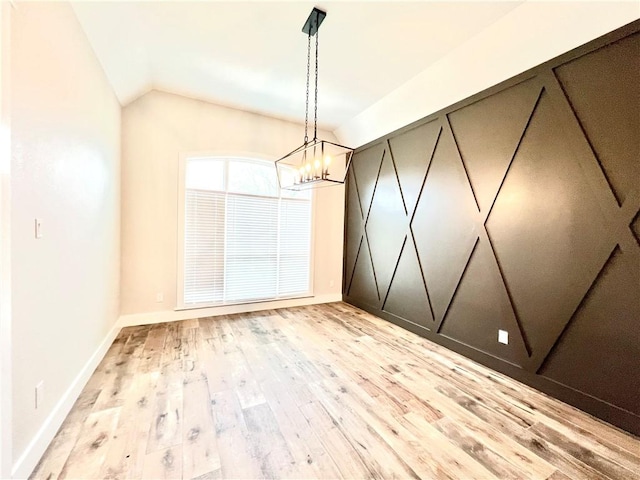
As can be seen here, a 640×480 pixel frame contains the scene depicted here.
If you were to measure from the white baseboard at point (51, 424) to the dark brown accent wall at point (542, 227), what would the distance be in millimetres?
3612

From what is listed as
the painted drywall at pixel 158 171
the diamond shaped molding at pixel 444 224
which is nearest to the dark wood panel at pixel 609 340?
the diamond shaped molding at pixel 444 224

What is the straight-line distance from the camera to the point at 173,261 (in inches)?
156

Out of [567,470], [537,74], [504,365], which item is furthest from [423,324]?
[537,74]

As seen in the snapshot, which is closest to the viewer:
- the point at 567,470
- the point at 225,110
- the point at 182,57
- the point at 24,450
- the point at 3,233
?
the point at 3,233

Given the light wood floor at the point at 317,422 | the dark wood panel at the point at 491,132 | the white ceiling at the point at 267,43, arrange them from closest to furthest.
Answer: the light wood floor at the point at 317,422 → the white ceiling at the point at 267,43 → the dark wood panel at the point at 491,132

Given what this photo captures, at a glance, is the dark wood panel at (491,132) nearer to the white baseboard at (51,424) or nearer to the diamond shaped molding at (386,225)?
the diamond shaped molding at (386,225)

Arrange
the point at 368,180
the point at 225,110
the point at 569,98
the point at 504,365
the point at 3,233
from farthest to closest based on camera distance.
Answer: the point at 368,180
the point at 225,110
the point at 504,365
the point at 569,98
the point at 3,233

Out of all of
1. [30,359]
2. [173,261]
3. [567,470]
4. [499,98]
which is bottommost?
[567,470]

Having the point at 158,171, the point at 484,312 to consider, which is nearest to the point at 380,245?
the point at 484,312

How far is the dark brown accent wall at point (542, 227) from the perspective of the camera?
1956 mm

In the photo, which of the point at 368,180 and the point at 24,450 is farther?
the point at 368,180

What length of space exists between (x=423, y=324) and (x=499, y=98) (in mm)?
2783

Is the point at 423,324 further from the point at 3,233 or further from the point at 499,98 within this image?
the point at 3,233

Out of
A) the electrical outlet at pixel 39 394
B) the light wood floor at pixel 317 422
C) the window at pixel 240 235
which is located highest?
the window at pixel 240 235
